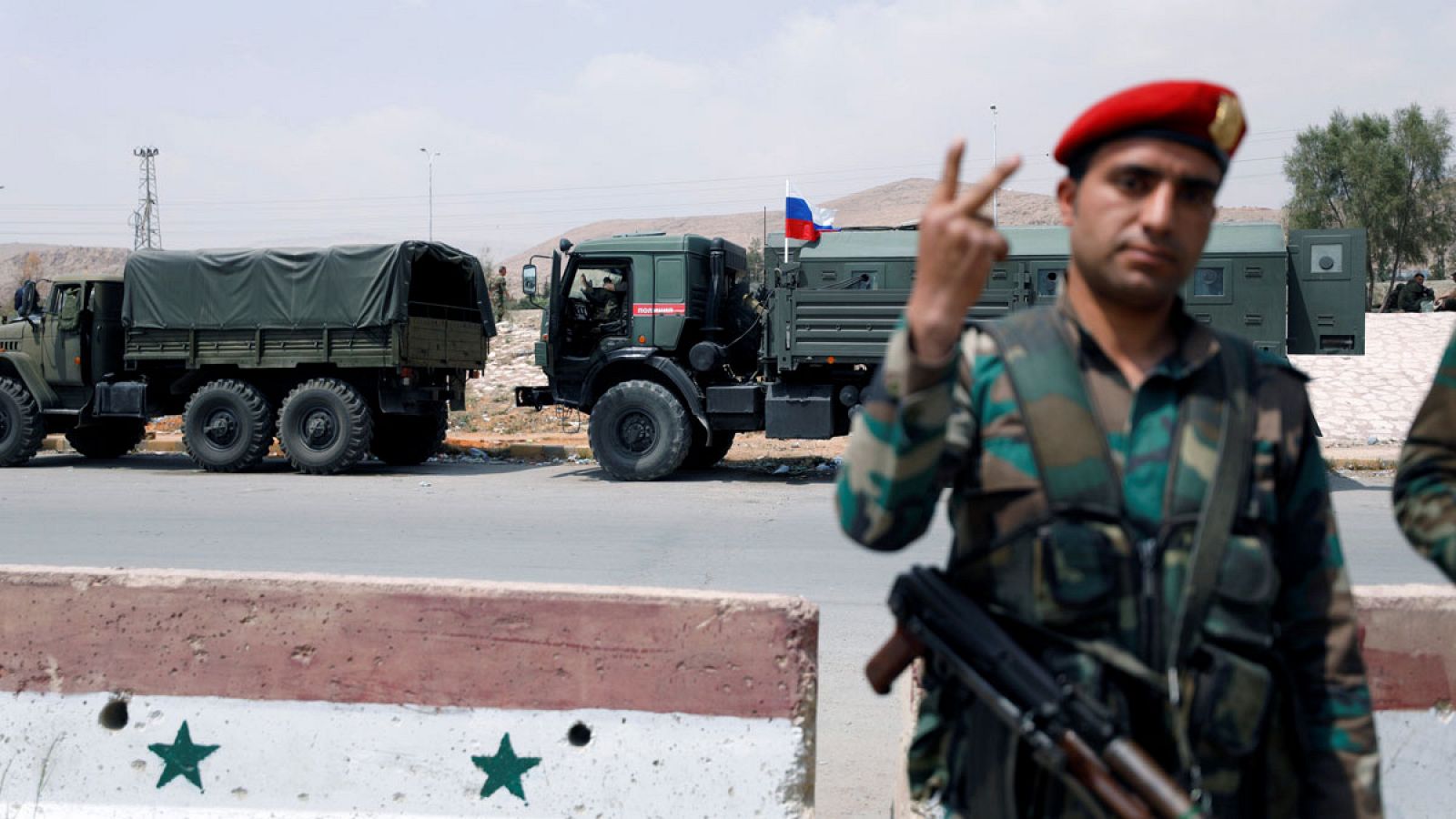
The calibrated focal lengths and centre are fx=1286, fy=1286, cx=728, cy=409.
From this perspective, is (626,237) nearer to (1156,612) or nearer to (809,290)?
(809,290)

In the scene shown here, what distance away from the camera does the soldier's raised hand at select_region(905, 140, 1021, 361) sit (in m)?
1.60

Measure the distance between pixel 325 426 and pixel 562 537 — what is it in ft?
18.0

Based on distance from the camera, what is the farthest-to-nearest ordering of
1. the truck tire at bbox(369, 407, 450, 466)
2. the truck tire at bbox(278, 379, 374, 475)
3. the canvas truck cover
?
the truck tire at bbox(369, 407, 450, 466)
the canvas truck cover
the truck tire at bbox(278, 379, 374, 475)

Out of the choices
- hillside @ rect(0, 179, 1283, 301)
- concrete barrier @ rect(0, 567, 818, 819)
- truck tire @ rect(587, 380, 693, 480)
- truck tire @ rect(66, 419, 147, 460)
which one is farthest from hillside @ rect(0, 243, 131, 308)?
concrete barrier @ rect(0, 567, 818, 819)

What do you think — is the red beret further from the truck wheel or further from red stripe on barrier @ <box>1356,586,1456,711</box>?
the truck wheel

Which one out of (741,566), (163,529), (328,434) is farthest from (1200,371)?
(328,434)

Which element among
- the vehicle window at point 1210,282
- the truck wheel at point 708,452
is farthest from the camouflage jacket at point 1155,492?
the truck wheel at point 708,452

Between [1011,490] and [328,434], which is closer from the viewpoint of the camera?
[1011,490]

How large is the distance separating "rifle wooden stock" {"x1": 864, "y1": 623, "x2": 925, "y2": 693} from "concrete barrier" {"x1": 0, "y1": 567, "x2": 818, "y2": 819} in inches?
49.9

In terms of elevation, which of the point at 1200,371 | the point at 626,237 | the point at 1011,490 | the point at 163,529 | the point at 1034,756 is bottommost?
the point at 163,529

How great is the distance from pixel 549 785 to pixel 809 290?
1030 centimetres

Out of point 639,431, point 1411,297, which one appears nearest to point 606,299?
point 639,431

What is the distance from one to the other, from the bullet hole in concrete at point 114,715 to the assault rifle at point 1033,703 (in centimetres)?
252

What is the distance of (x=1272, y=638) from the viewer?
173cm
